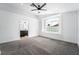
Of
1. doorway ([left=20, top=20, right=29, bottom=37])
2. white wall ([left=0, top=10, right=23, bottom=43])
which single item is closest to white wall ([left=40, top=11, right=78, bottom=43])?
doorway ([left=20, top=20, right=29, bottom=37])

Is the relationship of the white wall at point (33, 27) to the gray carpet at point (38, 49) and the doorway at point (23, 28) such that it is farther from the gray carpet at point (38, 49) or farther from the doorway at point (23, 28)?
the gray carpet at point (38, 49)

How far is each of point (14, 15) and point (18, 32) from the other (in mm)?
1481

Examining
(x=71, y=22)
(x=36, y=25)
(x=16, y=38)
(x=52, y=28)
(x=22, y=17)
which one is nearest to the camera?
(x=71, y=22)

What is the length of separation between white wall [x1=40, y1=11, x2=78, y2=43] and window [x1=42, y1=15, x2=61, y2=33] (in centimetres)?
56

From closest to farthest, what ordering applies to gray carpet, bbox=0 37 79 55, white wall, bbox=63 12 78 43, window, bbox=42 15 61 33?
gray carpet, bbox=0 37 79 55 < white wall, bbox=63 12 78 43 < window, bbox=42 15 61 33

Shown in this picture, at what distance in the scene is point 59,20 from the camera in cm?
556

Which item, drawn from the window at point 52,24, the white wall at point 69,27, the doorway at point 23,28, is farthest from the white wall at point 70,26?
the doorway at point 23,28

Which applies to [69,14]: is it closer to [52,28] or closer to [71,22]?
[71,22]

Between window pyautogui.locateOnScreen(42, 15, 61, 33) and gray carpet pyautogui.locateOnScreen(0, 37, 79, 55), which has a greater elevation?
window pyautogui.locateOnScreen(42, 15, 61, 33)

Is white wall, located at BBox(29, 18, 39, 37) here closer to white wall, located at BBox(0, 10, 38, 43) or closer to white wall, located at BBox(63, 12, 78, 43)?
white wall, located at BBox(0, 10, 38, 43)

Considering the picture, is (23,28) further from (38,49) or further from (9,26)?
(38,49)

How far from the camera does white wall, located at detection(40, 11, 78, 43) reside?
14.4 ft

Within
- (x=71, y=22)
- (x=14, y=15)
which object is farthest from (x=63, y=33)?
(x=14, y=15)

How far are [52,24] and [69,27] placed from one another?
6.48ft
